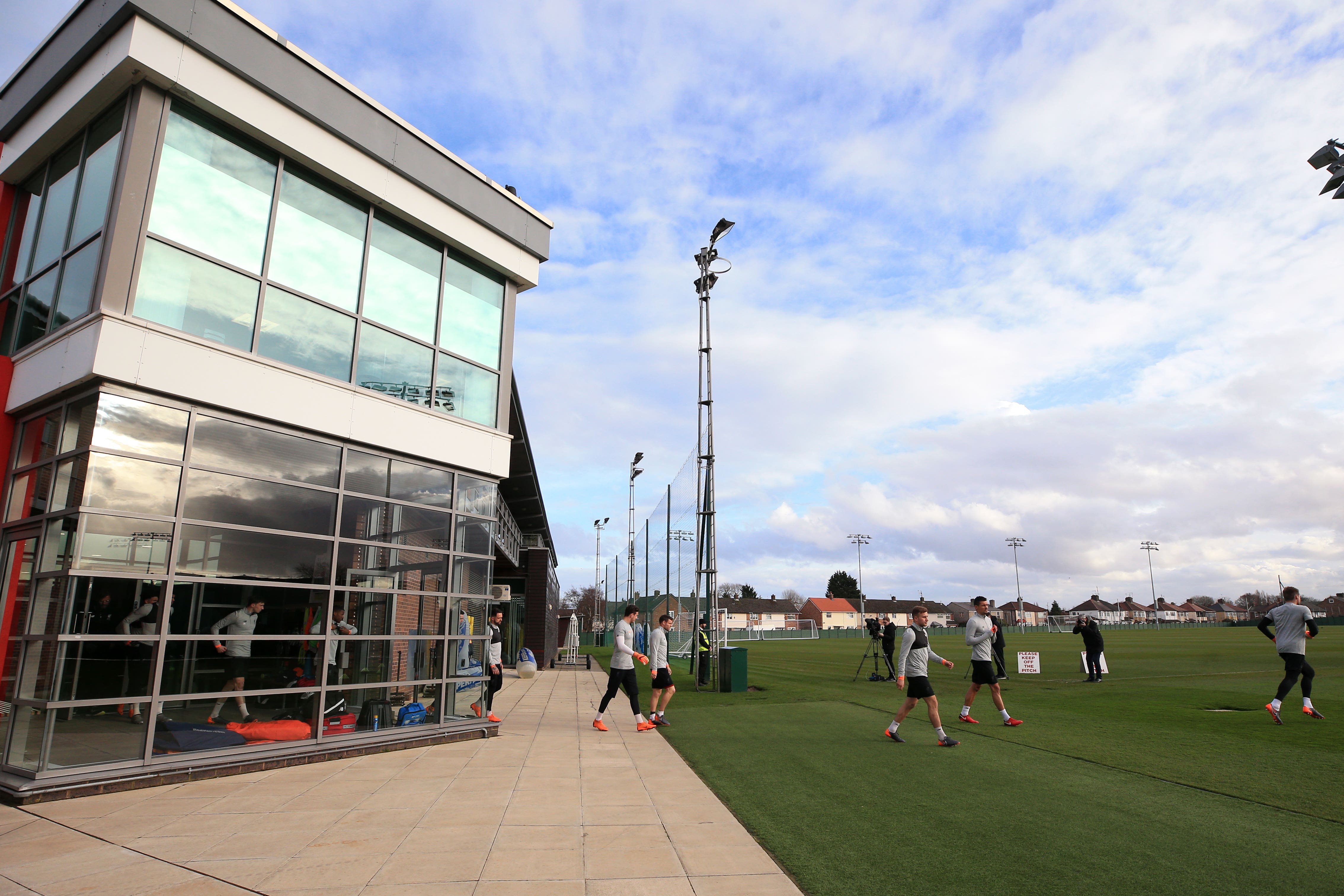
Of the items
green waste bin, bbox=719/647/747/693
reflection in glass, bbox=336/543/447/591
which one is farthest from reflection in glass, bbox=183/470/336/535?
green waste bin, bbox=719/647/747/693

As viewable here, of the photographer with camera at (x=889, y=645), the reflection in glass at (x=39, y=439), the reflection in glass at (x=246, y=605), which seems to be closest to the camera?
the reflection in glass at (x=246, y=605)

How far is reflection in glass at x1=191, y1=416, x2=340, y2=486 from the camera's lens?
7.62 m

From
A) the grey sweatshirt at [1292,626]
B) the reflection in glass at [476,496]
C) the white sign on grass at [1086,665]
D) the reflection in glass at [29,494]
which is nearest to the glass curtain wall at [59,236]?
the reflection in glass at [29,494]

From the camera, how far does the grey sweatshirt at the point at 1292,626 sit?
9883 millimetres

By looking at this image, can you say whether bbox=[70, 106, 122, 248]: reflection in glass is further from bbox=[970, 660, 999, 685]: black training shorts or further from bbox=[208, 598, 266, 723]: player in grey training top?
bbox=[970, 660, 999, 685]: black training shorts

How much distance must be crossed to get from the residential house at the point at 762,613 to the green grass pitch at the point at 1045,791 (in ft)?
337

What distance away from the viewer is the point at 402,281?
9922 mm

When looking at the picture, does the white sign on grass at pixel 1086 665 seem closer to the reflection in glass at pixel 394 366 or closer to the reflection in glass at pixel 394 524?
the reflection in glass at pixel 394 524

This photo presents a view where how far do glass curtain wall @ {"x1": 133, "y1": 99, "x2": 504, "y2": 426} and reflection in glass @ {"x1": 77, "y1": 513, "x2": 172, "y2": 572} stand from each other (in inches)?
76.9

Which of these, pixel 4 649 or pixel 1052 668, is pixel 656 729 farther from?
pixel 1052 668

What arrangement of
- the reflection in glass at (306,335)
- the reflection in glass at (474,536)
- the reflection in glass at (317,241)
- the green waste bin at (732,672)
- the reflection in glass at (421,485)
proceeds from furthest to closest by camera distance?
1. the green waste bin at (732,672)
2. the reflection in glass at (474,536)
3. the reflection in glass at (421,485)
4. the reflection in glass at (317,241)
5. the reflection in glass at (306,335)

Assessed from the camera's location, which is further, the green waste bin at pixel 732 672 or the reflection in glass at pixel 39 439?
the green waste bin at pixel 732 672

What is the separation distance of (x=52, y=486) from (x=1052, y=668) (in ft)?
72.4

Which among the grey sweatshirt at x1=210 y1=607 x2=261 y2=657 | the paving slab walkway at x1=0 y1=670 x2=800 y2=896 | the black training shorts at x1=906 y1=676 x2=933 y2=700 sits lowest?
the paving slab walkway at x1=0 y1=670 x2=800 y2=896
